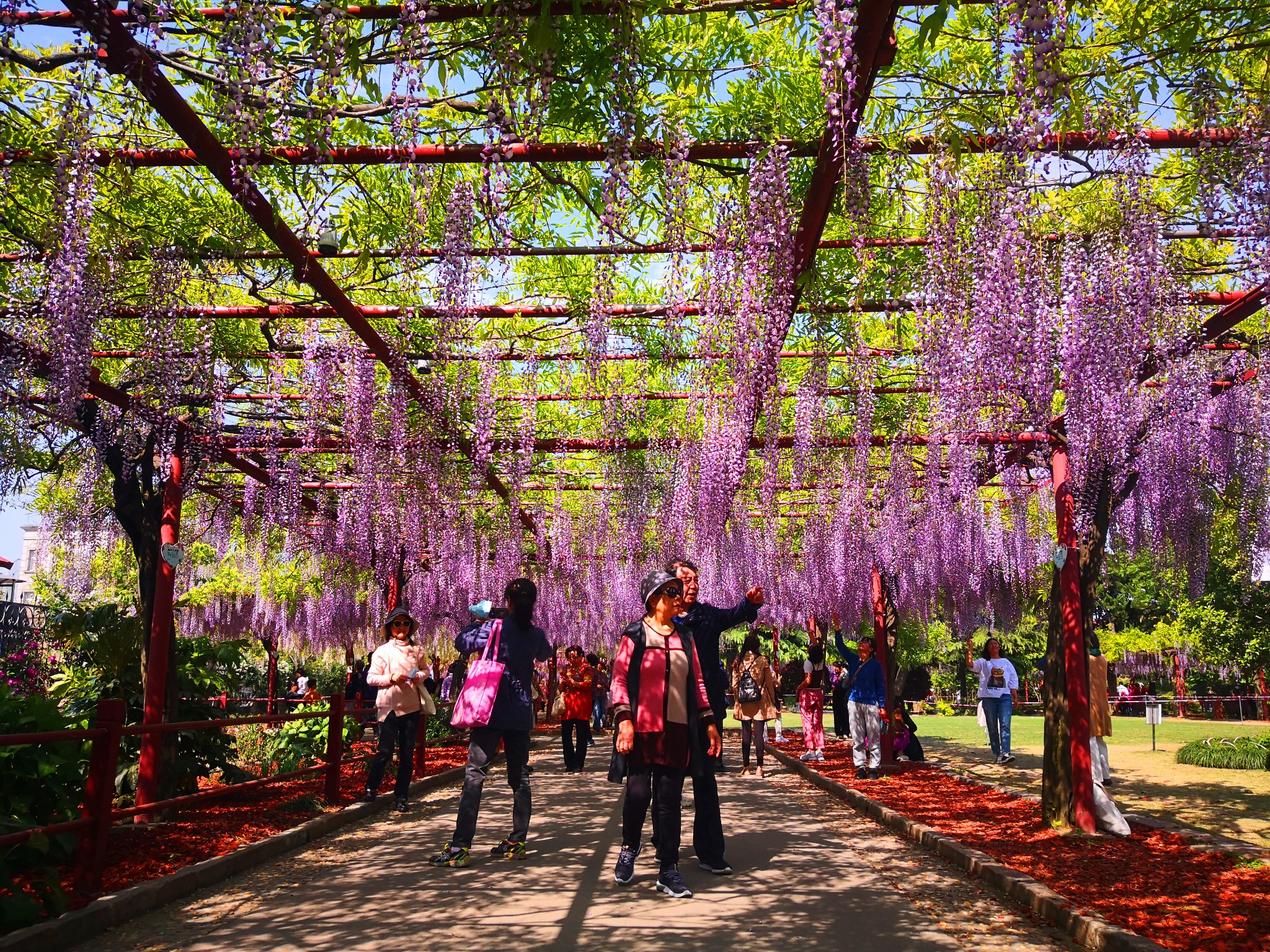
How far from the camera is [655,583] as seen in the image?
5.76 m

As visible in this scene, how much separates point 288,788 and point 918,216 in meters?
7.76

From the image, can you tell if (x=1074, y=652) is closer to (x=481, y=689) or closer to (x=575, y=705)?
(x=481, y=689)

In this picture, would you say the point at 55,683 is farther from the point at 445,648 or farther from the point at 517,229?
the point at 445,648

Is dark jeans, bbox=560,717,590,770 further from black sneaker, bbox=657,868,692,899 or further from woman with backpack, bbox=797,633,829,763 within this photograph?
black sneaker, bbox=657,868,692,899

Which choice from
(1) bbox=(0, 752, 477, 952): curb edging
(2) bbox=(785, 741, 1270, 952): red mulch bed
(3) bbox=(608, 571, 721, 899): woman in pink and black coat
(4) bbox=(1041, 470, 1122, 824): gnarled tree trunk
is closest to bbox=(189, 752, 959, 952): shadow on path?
(3) bbox=(608, 571, 721, 899): woman in pink and black coat

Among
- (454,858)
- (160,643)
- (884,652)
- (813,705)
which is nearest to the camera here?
(454,858)

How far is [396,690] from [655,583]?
3.41m

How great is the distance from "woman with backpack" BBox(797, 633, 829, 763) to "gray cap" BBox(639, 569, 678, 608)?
906 centimetres

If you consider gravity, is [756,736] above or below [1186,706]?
above

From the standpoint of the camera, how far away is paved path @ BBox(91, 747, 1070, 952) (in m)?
4.30

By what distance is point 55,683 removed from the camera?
873cm

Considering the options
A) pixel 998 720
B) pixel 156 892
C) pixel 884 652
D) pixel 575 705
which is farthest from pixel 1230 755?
pixel 156 892

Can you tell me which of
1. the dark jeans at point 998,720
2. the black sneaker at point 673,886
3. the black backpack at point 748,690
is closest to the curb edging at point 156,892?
the black sneaker at point 673,886

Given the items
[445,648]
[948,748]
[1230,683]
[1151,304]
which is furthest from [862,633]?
[1151,304]
